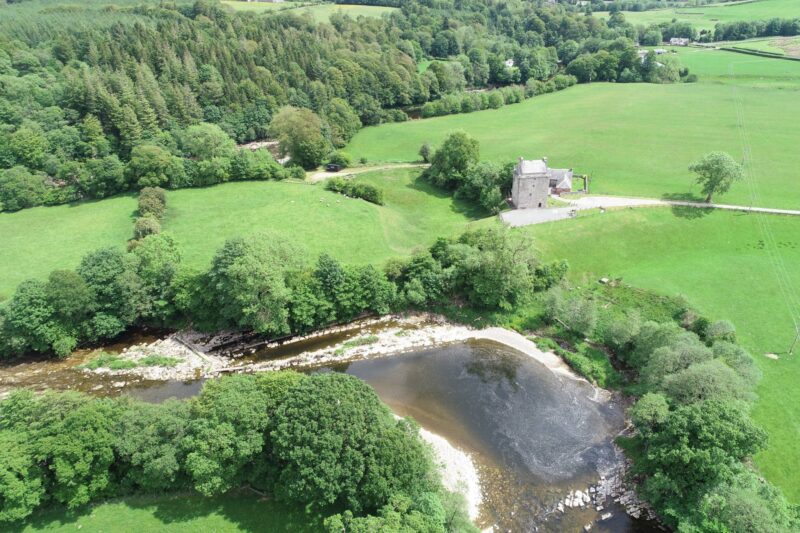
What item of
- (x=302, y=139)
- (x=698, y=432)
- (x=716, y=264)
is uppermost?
(x=302, y=139)

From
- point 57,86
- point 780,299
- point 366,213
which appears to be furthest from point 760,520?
point 57,86

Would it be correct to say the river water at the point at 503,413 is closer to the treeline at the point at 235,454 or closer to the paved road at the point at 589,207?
the treeline at the point at 235,454

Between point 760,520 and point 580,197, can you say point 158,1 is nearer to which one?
point 580,197

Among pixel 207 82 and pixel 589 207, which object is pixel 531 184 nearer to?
pixel 589 207

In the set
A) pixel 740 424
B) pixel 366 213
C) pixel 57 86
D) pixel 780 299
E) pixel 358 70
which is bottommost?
pixel 780 299

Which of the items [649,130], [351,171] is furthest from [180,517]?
[649,130]

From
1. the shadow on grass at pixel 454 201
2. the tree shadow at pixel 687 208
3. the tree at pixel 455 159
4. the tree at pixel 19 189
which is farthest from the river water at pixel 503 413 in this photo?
the tree at pixel 455 159
